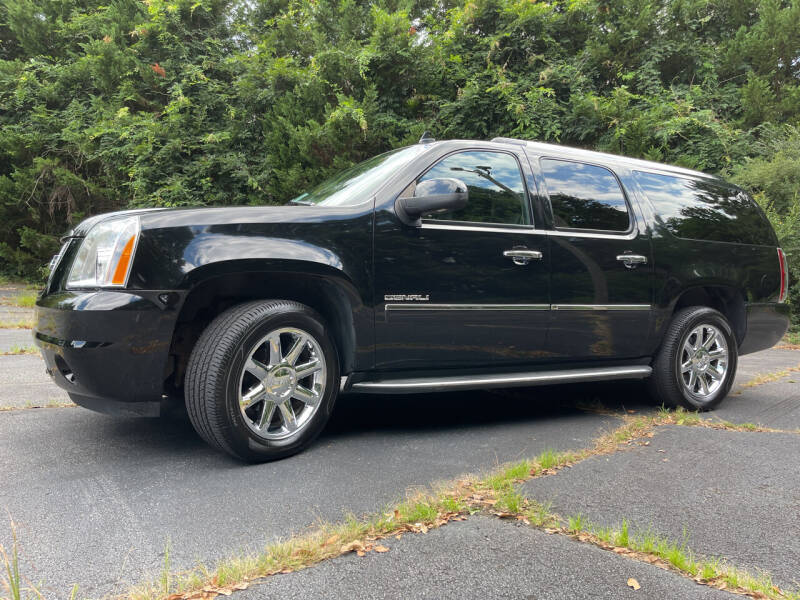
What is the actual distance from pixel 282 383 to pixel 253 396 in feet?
0.54

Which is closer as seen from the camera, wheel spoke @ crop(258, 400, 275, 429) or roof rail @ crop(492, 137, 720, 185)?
wheel spoke @ crop(258, 400, 275, 429)

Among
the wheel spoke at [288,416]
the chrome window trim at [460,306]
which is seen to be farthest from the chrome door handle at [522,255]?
the wheel spoke at [288,416]

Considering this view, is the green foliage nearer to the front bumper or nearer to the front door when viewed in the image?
the front door

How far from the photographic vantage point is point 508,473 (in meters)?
2.68

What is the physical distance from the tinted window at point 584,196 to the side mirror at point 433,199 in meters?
0.97

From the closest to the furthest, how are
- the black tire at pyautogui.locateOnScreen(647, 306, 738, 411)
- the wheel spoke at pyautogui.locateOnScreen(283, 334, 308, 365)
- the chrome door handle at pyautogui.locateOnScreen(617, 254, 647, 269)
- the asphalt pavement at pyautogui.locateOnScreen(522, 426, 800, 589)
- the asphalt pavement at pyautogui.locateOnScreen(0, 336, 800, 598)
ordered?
the asphalt pavement at pyautogui.locateOnScreen(0, 336, 800, 598), the asphalt pavement at pyautogui.locateOnScreen(522, 426, 800, 589), the wheel spoke at pyautogui.locateOnScreen(283, 334, 308, 365), the chrome door handle at pyautogui.locateOnScreen(617, 254, 647, 269), the black tire at pyautogui.locateOnScreen(647, 306, 738, 411)

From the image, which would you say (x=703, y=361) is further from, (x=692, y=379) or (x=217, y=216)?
(x=217, y=216)

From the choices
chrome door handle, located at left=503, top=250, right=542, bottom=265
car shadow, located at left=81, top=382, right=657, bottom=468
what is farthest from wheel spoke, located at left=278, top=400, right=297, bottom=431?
chrome door handle, located at left=503, top=250, right=542, bottom=265

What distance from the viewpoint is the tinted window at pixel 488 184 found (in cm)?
358

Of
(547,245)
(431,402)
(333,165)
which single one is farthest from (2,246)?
(547,245)

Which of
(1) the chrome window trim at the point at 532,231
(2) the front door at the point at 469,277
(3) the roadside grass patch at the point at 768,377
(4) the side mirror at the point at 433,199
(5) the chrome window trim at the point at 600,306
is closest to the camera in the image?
(4) the side mirror at the point at 433,199

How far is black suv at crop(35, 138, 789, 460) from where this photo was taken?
109 inches

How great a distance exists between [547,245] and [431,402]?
157 cm

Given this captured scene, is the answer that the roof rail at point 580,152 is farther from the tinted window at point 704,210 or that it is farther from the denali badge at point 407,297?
the denali badge at point 407,297
